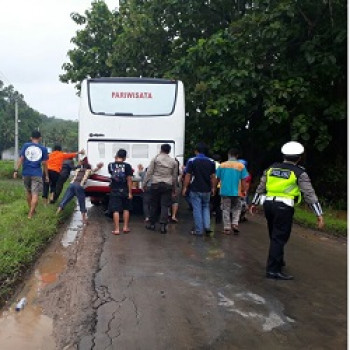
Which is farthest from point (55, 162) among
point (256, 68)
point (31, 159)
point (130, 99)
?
point (256, 68)

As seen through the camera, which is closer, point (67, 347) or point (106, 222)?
point (67, 347)

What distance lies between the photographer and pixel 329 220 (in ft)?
34.0

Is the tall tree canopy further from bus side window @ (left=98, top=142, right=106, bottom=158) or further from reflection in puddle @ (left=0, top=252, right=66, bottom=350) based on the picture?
reflection in puddle @ (left=0, top=252, right=66, bottom=350)

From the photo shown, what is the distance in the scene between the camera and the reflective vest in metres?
5.81

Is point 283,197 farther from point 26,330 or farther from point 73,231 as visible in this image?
point 73,231

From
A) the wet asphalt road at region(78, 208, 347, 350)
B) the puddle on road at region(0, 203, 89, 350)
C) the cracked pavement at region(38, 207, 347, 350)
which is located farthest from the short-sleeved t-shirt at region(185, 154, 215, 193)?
the puddle on road at region(0, 203, 89, 350)

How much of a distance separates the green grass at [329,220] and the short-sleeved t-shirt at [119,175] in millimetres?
4461

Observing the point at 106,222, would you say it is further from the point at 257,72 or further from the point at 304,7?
the point at 304,7

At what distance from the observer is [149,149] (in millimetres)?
10570

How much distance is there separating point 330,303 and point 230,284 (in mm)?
1153

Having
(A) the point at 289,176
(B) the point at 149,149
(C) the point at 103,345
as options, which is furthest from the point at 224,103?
(C) the point at 103,345

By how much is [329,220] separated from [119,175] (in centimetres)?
501

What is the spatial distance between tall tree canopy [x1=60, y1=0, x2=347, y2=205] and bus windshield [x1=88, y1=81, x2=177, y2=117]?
1644 mm

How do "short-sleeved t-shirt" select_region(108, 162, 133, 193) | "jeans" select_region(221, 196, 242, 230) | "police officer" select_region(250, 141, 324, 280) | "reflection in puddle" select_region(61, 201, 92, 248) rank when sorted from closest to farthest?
"police officer" select_region(250, 141, 324, 280) < "reflection in puddle" select_region(61, 201, 92, 248) < "short-sleeved t-shirt" select_region(108, 162, 133, 193) < "jeans" select_region(221, 196, 242, 230)
